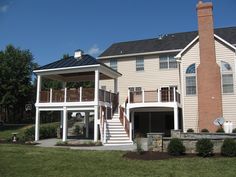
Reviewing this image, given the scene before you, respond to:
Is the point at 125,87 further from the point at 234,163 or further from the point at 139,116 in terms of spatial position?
the point at 234,163

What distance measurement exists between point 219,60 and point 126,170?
15018 millimetres

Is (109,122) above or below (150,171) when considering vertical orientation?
above

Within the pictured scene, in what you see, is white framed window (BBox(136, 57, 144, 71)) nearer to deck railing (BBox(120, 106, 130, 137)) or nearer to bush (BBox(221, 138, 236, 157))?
deck railing (BBox(120, 106, 130, 137))

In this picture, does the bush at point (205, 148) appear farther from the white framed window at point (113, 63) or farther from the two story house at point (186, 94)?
the white framed window at point (113, 63)

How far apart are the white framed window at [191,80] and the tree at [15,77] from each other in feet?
84.1

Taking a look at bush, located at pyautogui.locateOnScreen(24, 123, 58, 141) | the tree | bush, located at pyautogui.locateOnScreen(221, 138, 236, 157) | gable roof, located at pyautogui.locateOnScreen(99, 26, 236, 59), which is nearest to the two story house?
bush, located at pyautogui.locateOnScreen(24, 123, 58, 141)

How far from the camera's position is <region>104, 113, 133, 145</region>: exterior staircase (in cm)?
2003

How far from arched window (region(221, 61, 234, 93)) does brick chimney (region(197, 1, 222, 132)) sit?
37 cm

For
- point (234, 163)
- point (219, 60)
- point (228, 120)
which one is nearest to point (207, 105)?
point (228, 120)

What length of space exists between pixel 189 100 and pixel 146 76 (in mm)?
6305

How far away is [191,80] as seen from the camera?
77.6 ft

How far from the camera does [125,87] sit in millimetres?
29422

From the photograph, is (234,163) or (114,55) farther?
(114,55)

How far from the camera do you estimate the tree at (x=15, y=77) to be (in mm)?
40656
